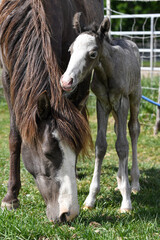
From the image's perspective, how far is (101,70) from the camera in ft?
11.7

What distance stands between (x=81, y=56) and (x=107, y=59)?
52 centimetres

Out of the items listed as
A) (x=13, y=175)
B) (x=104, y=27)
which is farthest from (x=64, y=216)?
(x=104, y=27)

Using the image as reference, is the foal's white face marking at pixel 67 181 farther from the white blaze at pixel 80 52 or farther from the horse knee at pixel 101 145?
the horse knee at pixel 101 145

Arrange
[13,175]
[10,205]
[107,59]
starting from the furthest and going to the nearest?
[13,175]
[10,205]
[107,59]

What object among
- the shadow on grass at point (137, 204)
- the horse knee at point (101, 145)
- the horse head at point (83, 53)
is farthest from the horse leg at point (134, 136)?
the horse head at point (83, 53)

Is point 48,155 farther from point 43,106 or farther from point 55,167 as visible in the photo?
point 43,106

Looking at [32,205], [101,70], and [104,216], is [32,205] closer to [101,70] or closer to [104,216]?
[104,216]

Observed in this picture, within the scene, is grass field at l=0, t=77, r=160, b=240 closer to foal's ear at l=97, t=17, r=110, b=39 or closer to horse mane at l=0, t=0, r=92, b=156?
horse mane at l=0, t=0, r=92, b=156

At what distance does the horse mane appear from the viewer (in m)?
2.83

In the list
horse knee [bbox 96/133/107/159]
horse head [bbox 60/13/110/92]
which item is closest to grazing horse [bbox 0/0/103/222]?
horse head [bbox 60/13/110/92]

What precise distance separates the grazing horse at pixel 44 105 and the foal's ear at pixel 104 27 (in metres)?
0.40

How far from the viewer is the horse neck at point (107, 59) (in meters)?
3.48

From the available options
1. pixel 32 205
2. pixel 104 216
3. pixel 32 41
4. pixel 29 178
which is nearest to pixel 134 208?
pixel 104 216

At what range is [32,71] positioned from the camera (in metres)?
2.99
